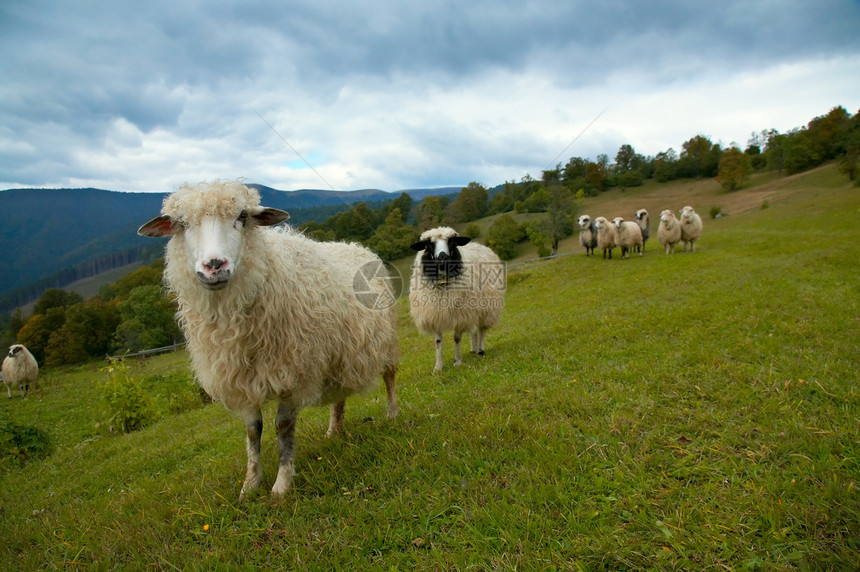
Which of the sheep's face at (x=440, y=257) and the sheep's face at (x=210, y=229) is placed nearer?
the sheep's face at (x=210, y=229)

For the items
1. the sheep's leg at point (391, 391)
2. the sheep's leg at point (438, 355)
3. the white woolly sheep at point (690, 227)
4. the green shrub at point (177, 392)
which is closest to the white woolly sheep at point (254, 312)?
the sheep's leg at point (391, 391)

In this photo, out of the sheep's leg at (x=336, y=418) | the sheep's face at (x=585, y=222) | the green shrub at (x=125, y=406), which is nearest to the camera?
the sheep's leg at (x=336, y=418)

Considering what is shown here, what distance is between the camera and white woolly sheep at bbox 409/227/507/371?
336 inches

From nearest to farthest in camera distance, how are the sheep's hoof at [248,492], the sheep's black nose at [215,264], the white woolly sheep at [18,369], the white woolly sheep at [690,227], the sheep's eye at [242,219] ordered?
the sheep's black nose at [215,264]
the sheep's eye at [242,219]
the sheep's hoof at [248,492]
the white woolly sheep at [18,369]
the white woolly sheep at [690,227]

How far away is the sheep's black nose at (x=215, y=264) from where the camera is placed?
10.6 ft

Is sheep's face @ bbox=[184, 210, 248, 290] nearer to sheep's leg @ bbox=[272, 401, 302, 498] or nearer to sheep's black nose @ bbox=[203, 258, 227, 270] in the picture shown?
sheep's black nose @ bbox=[203, 258, 227, 270]

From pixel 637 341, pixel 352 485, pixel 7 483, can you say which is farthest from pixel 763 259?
pixel 7 483

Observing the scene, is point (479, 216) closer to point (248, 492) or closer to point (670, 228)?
point (670, 228)

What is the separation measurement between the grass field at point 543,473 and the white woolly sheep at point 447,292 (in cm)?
105

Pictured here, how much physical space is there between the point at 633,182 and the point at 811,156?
25.2 meters

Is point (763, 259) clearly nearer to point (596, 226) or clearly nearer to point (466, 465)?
point (596, 226)

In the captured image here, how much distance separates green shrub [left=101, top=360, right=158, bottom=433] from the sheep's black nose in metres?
9.08

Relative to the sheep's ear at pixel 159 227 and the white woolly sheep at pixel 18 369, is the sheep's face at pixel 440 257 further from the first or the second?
the white woolly sheep at pixel 18 369

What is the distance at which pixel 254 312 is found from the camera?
393 centimetres
